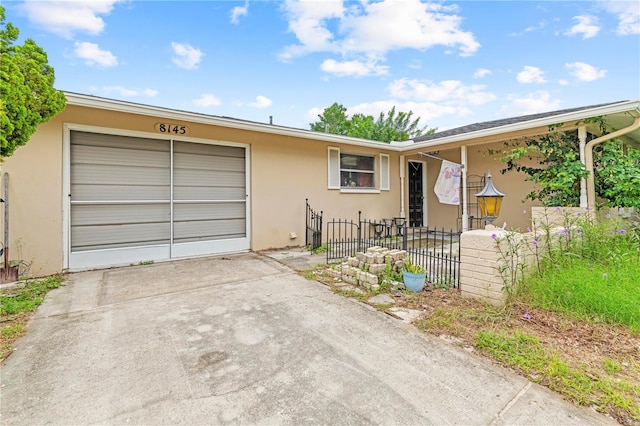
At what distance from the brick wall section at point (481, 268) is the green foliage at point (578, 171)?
3455mm

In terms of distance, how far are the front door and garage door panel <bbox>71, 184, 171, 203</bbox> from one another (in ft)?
23.1

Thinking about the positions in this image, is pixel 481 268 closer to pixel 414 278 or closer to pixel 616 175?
pixel 414 278

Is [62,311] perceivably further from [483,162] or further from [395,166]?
[483,162]

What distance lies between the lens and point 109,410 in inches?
63.9

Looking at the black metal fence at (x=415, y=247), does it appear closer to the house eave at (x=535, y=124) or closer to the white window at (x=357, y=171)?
the white window at (x=357, y=171)

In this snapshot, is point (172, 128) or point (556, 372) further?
point (172, 128)

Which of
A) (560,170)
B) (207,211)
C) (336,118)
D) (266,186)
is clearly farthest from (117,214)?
(336,118)

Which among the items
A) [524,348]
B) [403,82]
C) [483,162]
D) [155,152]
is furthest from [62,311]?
[403,82]

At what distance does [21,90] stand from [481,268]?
509 centimetres

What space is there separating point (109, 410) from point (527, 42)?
10.5 meters

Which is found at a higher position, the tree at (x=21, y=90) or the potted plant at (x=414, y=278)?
the tree at (x=21, y=90)

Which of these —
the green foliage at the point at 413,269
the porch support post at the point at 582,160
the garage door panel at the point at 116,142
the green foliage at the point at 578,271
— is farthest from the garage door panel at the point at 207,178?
A: the porch support post at the point at 582,160

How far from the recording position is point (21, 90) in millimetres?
2896

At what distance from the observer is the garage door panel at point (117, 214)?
477cm
